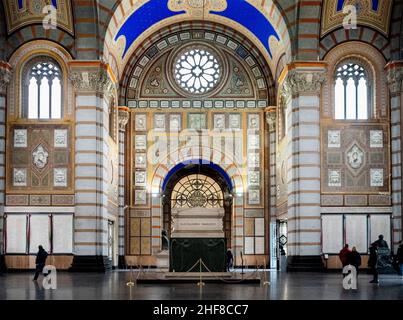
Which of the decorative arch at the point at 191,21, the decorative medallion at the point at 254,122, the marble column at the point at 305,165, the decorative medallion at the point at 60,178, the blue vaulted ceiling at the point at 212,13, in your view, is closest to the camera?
the marble column at the point at 305,165

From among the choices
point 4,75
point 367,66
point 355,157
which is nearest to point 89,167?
point 4,75

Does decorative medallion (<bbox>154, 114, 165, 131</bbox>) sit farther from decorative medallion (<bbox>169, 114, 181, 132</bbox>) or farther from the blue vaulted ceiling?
the blue vaulted ceiling

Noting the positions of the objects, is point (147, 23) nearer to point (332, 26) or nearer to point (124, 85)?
point (124, 85)

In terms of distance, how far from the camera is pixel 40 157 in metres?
31.2

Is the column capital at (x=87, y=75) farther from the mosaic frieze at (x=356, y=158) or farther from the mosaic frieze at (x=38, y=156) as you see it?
the mosaic frieze at (x=356, y=158)

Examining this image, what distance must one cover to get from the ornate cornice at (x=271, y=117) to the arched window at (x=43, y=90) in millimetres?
11275

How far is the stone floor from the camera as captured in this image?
17.8m

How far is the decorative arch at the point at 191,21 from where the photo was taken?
3300 centimetres

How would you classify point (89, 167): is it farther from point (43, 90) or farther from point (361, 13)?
point (361, 13)

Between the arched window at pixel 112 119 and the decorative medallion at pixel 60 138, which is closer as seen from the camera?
the decorative medallion at pixel 60 138

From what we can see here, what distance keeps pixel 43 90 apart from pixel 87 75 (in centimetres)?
212

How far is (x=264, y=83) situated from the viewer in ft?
129

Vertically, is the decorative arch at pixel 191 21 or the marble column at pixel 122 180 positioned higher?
the decorative arch at pixel 191 21

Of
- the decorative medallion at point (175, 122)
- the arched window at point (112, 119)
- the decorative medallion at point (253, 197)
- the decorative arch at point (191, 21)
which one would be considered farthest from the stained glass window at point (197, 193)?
the decorative arch at point (191, 21)
